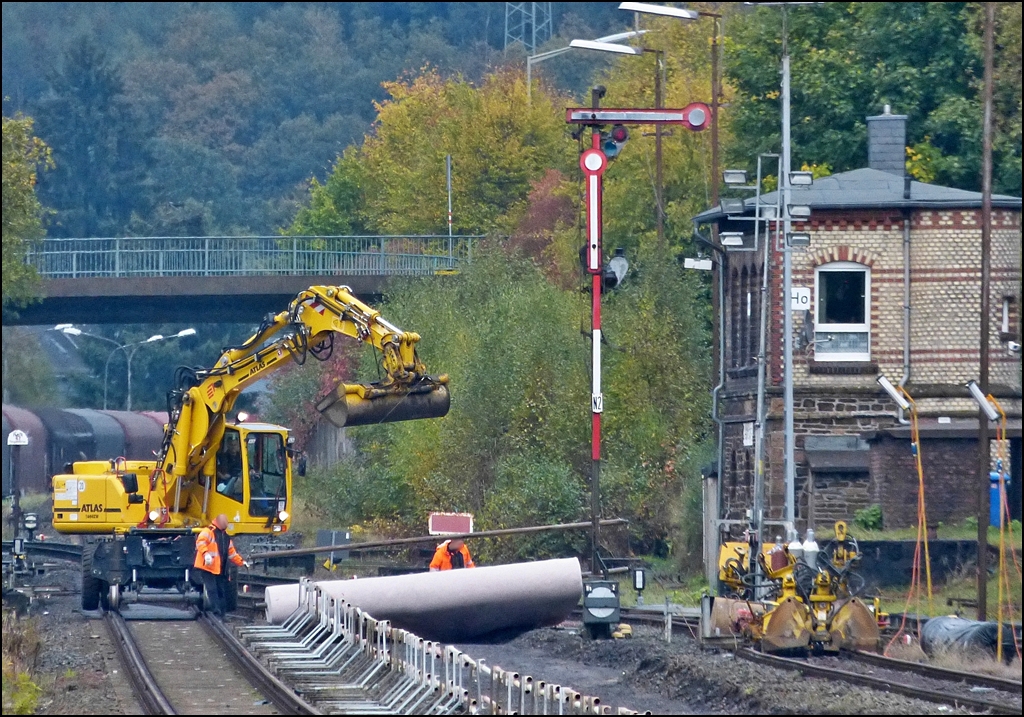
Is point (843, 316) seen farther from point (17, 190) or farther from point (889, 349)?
point (17, 190)

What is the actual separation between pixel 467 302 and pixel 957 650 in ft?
85.5

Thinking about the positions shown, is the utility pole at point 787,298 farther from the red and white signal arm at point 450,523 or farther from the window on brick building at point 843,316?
the red and white signal arm at point 450,523

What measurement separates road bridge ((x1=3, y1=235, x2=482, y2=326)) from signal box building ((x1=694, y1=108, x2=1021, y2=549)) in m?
16.0

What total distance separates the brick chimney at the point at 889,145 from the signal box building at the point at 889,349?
9.86 feet

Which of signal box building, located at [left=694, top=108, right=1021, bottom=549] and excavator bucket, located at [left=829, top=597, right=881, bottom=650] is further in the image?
signal box building, located at [left=694, top=108, right=1021, bottom=549]

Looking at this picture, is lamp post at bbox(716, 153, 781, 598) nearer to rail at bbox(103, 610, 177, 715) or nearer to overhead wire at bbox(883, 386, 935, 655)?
overhead wire at bbox(883, 386, 935, 655)

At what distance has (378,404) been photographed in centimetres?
2470

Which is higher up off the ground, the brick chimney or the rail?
the brick chimney

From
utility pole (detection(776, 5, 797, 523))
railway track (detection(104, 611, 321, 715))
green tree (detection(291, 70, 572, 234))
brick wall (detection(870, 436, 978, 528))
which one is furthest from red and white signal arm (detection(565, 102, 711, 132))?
green tree (detection(291, 70, 572, 234))

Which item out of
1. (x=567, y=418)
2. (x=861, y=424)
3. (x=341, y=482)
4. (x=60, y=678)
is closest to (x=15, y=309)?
(x=341, y=482)

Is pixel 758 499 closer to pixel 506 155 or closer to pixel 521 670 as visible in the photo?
pixel 521 670

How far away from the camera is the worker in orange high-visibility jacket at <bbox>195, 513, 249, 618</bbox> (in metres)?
26.1

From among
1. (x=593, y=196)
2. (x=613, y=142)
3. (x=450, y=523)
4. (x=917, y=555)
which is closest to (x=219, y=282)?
(x=450, y=523)

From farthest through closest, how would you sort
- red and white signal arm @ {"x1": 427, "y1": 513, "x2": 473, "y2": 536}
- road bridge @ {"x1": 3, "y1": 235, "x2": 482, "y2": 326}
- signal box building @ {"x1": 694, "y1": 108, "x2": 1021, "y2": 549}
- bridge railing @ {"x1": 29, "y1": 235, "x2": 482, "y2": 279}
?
bridge railing @ {"x1": 29, "y1": 235, "x2": 482, "y2": 279} → road bridge @ {"x1": 3, "y1": 235, "x2": 482, "y2": 326} → signal box building @ {"x1": 694, "y1": 108, "x2": 1021, "y2": 549} → red and white signal arm @ {"x1": 427, "y1": 513, "x2": 473, "y2": 536}
